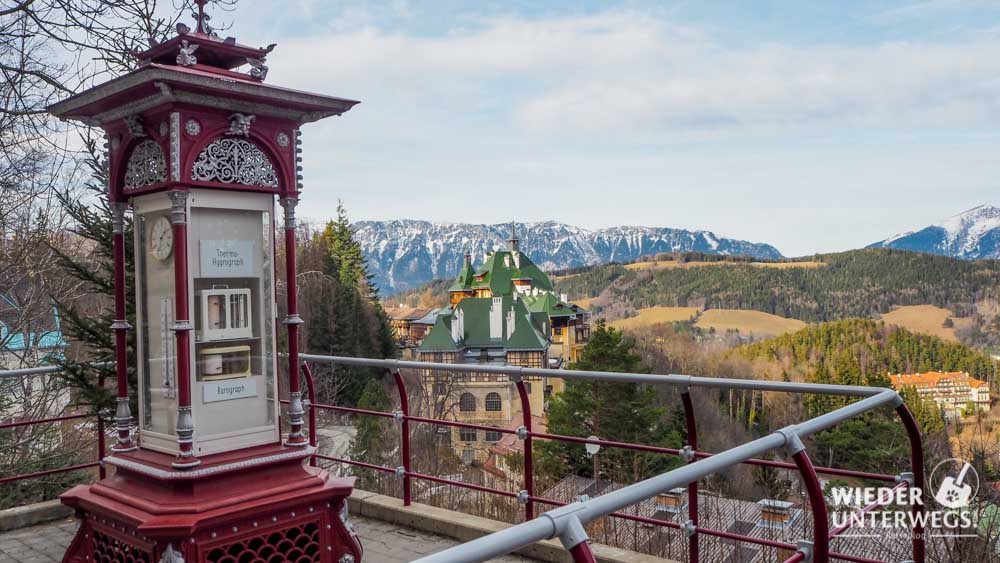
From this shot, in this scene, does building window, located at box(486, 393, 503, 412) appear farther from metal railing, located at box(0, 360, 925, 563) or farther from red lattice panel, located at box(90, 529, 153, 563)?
red lattice panel, located at box(90, 529, 153, 563)

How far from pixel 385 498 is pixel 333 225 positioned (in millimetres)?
56970

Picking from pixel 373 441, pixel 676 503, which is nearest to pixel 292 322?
pixel 676 503

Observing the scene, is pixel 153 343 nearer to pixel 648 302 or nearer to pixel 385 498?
pixel 385 498

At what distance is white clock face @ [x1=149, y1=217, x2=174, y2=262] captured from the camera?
12.1 feet

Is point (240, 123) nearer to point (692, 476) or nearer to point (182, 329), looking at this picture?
point (182, 329)

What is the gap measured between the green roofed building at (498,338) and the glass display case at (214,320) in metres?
33.9

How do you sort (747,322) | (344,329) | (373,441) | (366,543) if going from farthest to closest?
1. (747,322)
2. (344,329)
3. (373,441)
4. (366,543)

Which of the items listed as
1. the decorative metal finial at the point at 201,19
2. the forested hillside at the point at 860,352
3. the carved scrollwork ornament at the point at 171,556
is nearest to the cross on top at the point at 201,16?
the decorative metal finial at the point at 201,19

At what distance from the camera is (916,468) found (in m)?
3.03

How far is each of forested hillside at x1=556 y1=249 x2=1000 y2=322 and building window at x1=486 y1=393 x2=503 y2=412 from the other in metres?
47.6

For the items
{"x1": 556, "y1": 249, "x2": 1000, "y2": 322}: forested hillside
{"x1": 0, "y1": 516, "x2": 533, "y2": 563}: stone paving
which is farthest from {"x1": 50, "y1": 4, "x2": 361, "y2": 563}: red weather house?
{"x1": 556, "y1": 249, "x2": 1000, "y2": 322}: forested hillside

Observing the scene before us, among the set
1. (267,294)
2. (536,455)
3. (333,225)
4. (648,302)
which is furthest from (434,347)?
(267,294)

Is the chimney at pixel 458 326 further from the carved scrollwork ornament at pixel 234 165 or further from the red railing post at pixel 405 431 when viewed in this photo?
the carved scrollwork ornament at pixel 234 165

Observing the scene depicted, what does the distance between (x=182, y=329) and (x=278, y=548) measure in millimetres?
1148
